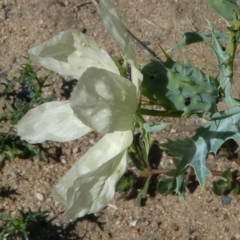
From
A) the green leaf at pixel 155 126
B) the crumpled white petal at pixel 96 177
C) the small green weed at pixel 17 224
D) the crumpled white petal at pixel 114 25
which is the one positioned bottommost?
the small green weed at pixel 17 224

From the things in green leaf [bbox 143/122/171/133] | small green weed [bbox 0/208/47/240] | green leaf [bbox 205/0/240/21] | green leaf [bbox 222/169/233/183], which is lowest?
green leaf [bbox 222/169/233/183]

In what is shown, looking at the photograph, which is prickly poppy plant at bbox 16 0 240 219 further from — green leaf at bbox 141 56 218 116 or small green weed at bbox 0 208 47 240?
small green weed at bbox 0 208 47 240

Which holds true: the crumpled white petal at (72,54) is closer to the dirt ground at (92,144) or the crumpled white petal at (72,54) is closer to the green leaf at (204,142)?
the green leaf at (204,142)

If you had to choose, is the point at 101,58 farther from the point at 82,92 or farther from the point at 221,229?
the point at 221,229

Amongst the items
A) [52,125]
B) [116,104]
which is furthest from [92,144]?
[116,104]

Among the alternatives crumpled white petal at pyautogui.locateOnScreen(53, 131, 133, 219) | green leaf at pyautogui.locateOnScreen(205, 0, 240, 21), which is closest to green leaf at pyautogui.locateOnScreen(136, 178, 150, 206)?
crumpled white petal at pyautogui.locateOnScreen(53, 131, 133, 219)

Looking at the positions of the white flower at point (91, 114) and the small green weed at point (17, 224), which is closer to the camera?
the white flower at point (91, 114)

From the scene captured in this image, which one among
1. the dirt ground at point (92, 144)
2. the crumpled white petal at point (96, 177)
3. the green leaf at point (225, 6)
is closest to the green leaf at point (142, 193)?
the dirt ground at point (92, 144)
